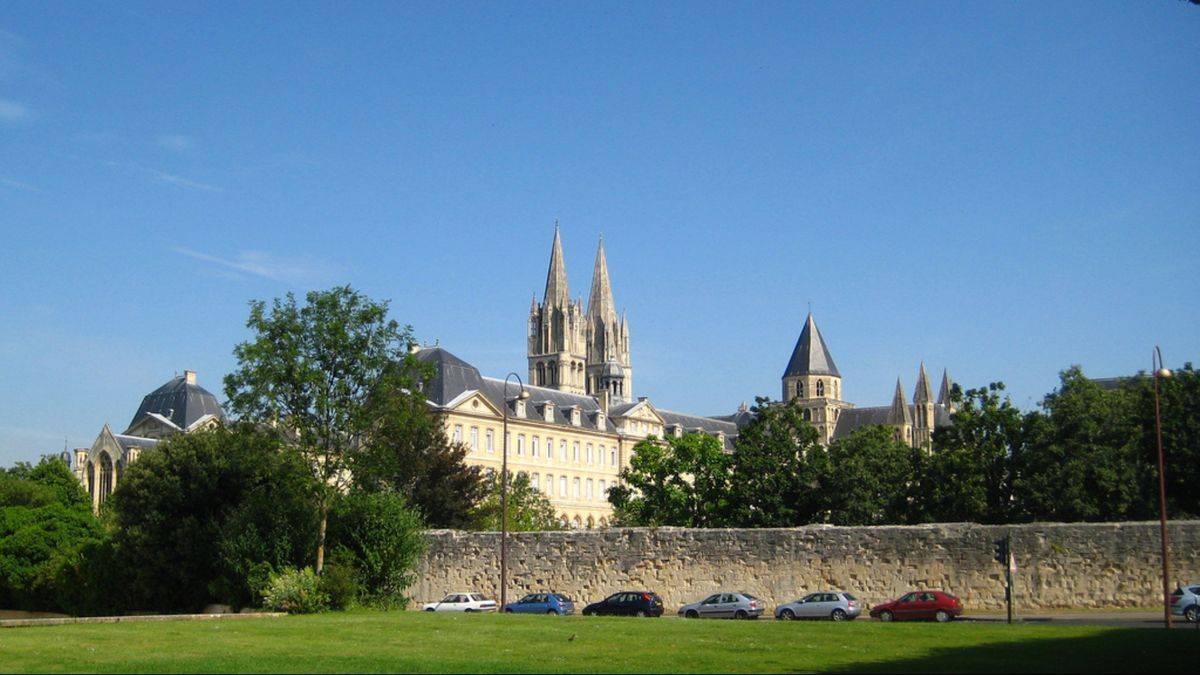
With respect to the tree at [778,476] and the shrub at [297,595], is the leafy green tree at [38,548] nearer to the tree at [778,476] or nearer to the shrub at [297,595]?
the shrub at [297,595]

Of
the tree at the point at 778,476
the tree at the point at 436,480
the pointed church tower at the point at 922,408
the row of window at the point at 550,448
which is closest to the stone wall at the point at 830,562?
the tree at the point at 436,480

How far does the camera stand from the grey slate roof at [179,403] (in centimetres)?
9519

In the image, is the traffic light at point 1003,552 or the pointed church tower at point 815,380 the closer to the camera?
the traffic light at point 1003,552

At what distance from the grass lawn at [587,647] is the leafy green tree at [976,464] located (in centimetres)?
2344

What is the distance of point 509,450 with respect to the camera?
335 ft

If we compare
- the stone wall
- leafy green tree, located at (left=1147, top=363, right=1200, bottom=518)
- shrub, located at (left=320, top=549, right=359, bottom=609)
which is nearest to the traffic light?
the stone wall

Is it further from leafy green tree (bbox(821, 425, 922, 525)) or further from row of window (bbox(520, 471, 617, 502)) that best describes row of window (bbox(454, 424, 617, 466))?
leafy green tree (bbox(821, 425, 922, 525))

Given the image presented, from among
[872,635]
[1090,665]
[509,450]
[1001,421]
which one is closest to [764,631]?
[872,635]

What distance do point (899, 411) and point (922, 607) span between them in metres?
138

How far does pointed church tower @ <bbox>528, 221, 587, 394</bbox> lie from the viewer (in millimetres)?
161875

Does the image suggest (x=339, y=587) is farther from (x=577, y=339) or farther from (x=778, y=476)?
(x=577, y=339)

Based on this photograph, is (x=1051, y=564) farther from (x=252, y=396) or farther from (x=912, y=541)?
(x=252, y=396)

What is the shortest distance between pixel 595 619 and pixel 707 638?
21.0 ft

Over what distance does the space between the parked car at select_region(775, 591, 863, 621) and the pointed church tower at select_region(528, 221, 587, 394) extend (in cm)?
12766
